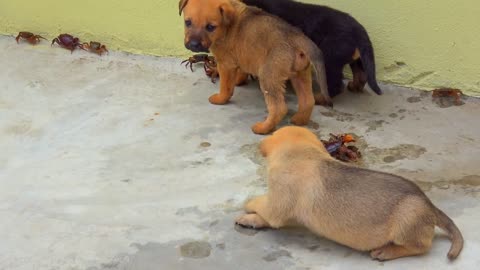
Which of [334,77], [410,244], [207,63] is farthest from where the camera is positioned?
[207,63]

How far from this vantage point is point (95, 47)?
485cm

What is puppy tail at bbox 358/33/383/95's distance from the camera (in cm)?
397

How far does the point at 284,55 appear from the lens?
12.5 ft

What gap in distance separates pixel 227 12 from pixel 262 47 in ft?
0.86

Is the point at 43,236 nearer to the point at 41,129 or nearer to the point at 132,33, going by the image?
the point at 41,129

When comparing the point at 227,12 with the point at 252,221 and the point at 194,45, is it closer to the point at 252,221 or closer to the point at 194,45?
the point at 194,45

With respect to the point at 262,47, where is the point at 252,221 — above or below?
below

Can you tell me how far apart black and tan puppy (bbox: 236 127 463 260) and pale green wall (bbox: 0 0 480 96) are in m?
1.55

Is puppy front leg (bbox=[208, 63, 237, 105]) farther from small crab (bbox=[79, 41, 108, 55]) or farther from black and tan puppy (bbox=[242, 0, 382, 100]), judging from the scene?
small crab (bbox=[79, 41, 108, 55])

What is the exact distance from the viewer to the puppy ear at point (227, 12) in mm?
3803

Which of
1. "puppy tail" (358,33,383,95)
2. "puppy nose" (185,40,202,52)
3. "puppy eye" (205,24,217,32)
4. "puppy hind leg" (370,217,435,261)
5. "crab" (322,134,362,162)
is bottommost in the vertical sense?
"crab" (322,134,362,162)

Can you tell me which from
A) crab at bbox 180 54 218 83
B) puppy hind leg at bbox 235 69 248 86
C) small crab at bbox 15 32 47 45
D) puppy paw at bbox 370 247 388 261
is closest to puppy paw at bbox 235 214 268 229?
puppy paw at bbox 370 247 388 261

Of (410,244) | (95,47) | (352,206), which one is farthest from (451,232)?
(95,47)

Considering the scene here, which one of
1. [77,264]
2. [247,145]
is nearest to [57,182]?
[77,264]
